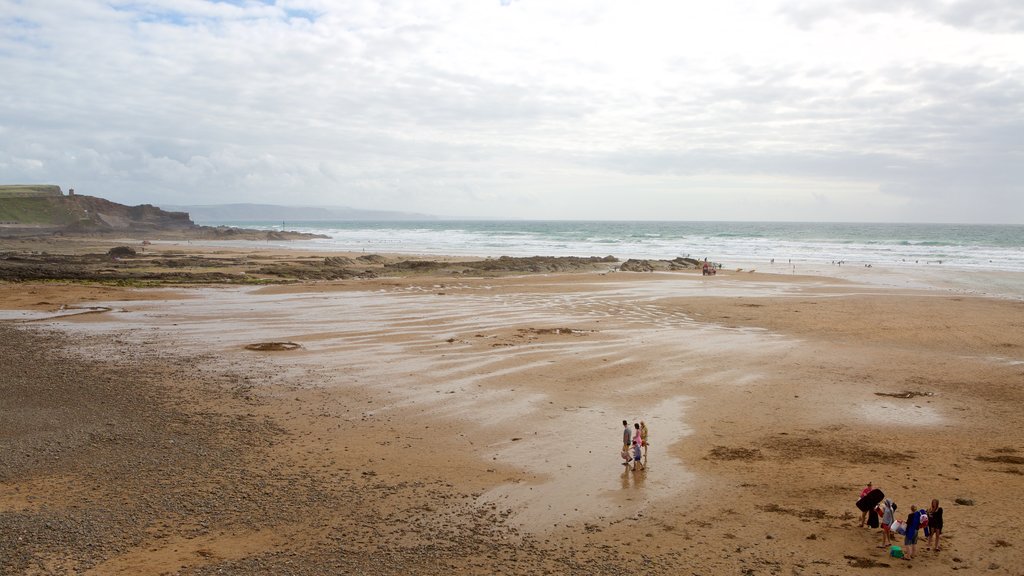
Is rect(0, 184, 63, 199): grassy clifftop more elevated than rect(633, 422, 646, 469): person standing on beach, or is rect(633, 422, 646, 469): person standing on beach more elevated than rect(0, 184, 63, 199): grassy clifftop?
rect(0, 184, 63, 199): grassy clifftop

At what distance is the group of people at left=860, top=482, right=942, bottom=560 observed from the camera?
8188 mm

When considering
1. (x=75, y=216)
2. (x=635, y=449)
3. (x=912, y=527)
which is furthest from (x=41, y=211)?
(x=912, y=527)

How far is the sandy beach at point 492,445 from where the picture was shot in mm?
8141

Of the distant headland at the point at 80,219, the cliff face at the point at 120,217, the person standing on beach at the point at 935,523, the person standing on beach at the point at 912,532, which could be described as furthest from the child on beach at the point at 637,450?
the cliff face at the point at 120,217

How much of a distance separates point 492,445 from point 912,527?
21.0 feet

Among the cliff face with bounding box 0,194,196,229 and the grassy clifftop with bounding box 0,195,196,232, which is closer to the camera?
the cliff face with bounding box 0,194,196,229

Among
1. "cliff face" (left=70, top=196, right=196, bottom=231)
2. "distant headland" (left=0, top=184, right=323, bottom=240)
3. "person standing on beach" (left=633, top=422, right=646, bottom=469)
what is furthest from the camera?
"cliff face" (left=70, top=196, right=196, bottom=231)

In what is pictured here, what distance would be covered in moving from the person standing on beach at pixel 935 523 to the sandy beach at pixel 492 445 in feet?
0.39

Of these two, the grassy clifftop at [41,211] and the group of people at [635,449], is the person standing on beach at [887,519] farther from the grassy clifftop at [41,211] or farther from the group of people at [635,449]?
the grassy clifftop at [41,211]

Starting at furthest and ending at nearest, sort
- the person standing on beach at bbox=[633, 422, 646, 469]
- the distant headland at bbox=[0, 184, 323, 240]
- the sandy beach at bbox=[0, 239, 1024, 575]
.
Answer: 1. the distant headland at bbox=[0, 184, 323, 240]
2. the person standing on beach at bbox=[633, 422, 646, 469]
3. the sandy beach at bbox=[0, 239, 1024, 575]

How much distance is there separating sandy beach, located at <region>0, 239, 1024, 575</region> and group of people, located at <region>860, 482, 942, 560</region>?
8.0 inches

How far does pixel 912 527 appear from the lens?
819cm

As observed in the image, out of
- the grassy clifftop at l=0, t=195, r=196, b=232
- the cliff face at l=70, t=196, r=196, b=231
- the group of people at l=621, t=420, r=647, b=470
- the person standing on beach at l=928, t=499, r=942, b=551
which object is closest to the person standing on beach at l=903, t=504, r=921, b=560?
the person standing on beach at l=928, t=499, r=942, b=551

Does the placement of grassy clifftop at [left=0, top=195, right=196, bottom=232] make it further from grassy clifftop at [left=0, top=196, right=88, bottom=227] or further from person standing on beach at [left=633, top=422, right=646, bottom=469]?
person standing on beach at [left=633, top=422, right=646, bottom=469]
